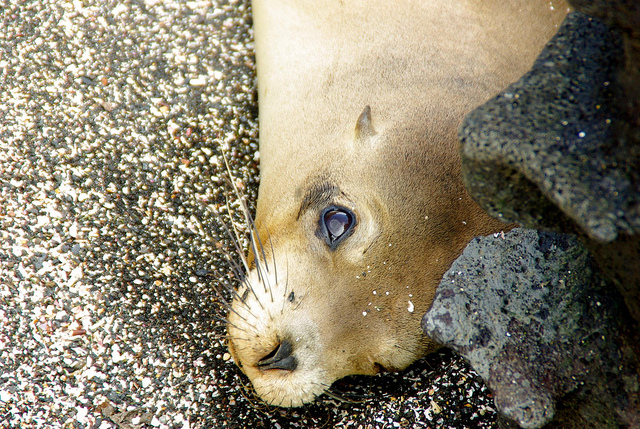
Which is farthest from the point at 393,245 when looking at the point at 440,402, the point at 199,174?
the point at 199,174

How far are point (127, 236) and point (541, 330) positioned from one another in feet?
6.76

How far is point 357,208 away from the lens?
2.35 metres

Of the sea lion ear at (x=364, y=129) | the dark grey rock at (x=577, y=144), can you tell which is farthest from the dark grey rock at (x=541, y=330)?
the sea lion ear at (x=364, y=129)

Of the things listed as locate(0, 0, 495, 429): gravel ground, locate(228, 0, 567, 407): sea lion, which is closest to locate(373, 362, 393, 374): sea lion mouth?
locate(228, 0, 567, 407): sea lion

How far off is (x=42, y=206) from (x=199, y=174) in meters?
0.83

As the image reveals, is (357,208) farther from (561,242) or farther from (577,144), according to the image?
(577,144)

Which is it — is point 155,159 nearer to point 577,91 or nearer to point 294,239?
point 294,239

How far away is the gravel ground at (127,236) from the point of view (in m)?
2.59

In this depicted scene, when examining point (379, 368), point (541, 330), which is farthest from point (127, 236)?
point (541, 330)

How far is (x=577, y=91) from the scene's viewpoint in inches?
55.9

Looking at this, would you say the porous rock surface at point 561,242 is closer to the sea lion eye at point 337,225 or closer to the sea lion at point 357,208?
the sea lion at point 357,208

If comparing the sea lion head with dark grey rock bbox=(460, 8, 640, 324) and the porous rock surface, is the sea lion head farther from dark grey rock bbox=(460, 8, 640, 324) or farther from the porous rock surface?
dark grey rock bbox=(460, 8, 640, 324)

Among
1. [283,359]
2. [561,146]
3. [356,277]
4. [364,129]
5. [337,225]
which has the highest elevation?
[561,146]

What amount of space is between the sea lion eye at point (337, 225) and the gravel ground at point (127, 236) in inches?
25.9
